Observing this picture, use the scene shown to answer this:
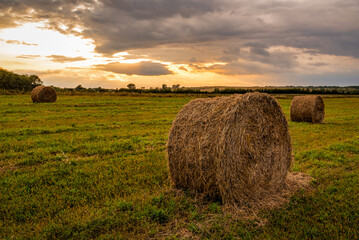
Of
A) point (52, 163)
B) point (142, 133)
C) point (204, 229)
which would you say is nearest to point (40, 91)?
point (142, 133)

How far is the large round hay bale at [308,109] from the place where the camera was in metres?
20.2

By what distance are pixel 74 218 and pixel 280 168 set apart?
5.63 metres

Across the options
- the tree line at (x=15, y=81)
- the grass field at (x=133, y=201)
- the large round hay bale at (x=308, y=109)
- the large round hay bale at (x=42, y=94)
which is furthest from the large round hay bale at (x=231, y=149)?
the tree line at (x=15, y=81)

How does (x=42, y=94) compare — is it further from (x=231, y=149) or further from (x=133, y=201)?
(x=231, y=149)

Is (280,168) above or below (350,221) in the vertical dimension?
above

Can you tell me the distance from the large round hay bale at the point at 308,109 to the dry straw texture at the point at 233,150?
47.2 ft

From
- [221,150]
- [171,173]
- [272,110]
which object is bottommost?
[171,173]

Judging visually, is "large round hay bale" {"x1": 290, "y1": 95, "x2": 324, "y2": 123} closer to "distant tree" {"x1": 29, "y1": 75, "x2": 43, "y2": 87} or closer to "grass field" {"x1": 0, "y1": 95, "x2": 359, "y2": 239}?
"grass field" {"x1": 0, "y1": 95, "x2": 359, "y2": 239}

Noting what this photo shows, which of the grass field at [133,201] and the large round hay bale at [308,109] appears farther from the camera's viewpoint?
the large round hay bale at [308,109]

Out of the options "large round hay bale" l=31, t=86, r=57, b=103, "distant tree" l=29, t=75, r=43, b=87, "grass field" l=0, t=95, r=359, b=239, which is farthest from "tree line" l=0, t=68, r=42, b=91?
"grass field" l=0, t=95, r=359, b=239

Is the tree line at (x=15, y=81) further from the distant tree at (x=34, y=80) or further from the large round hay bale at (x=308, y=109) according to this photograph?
the large round hay bale at (x=308, y=109)

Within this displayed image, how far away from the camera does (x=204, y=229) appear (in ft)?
16.7

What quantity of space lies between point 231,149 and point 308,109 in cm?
1692

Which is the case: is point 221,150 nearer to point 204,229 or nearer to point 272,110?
point 204,229
